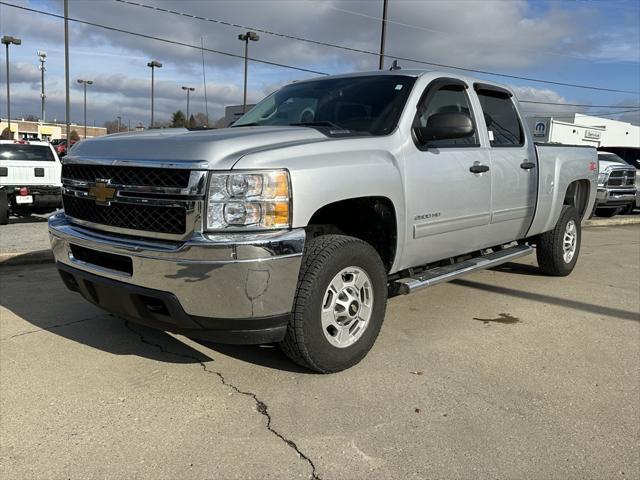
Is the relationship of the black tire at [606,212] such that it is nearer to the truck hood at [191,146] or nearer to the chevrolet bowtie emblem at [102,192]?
the truck hood at [191,146]

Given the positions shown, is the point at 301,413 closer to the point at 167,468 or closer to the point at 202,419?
the point at 202,419

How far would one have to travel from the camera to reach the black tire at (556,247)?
6.36m

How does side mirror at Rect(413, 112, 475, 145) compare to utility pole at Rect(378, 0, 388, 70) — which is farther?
utility pole at Rect(378, 0, 388, 70)

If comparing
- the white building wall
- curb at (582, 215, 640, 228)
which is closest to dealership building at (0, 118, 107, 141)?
the white building wall

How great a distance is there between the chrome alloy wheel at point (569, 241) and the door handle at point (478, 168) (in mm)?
2404

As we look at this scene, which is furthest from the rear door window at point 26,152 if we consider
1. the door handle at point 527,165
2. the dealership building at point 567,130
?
the dealership building at point 567,130

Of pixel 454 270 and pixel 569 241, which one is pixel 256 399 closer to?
pixel 454 270

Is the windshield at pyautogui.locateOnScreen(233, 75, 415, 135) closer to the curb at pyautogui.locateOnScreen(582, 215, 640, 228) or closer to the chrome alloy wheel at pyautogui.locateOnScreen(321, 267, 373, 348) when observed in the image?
the chrome alloy wheel at pyautogui.locateOnScreen(321, 267, 373, 348)

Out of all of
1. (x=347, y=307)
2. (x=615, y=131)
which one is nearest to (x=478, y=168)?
(x=347, y=307)

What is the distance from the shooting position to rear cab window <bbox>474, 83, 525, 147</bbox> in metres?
5.10

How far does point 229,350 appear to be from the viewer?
4.06 meters

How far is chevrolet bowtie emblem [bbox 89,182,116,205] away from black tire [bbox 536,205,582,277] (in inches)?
191

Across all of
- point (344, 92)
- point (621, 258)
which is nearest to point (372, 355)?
point (344, 92)

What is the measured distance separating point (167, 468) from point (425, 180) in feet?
8.34
